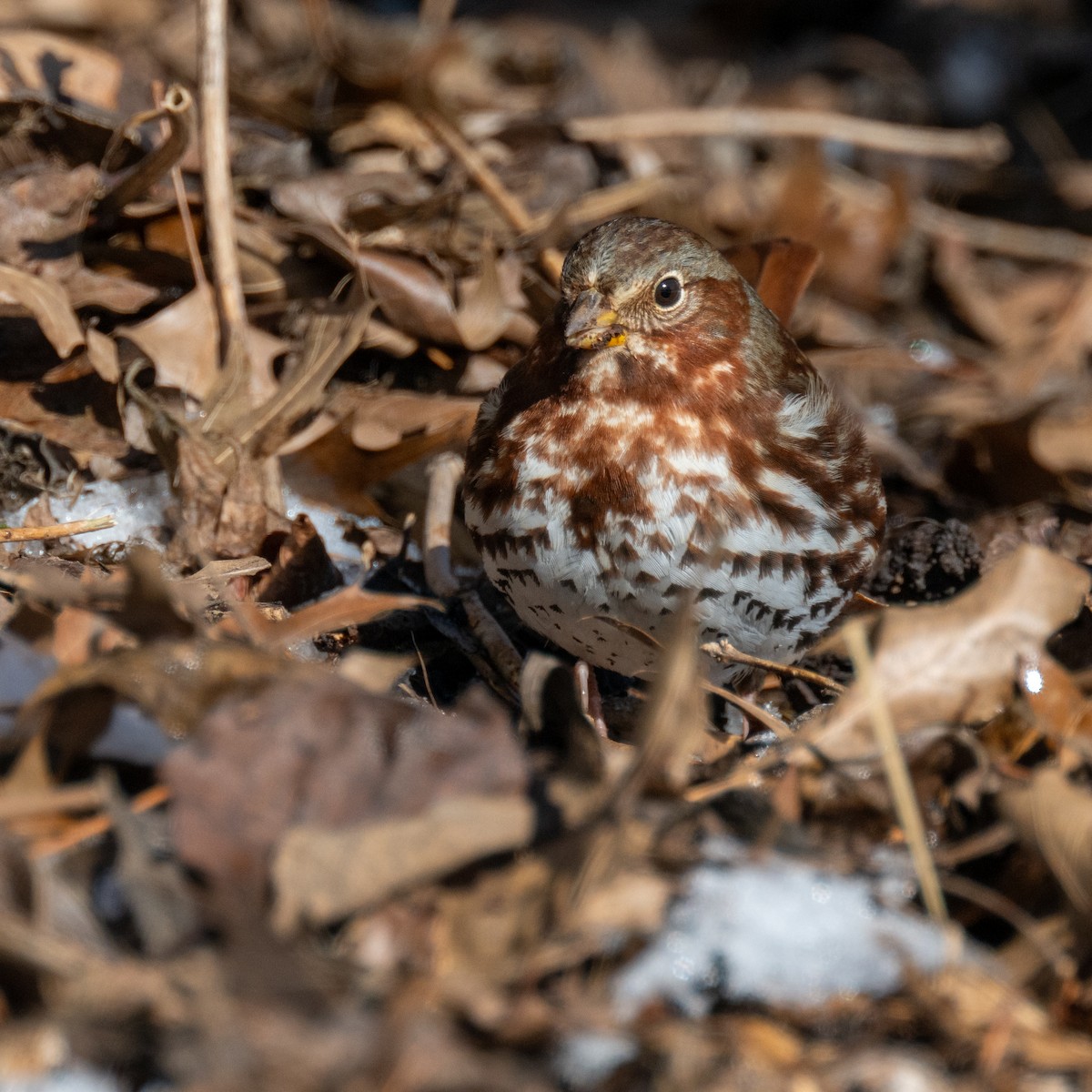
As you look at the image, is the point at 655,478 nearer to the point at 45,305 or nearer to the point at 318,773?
the point at 318,773

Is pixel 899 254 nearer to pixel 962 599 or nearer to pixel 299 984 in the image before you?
pixel 962 599

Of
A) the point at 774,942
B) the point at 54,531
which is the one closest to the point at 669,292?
the point at 54,531

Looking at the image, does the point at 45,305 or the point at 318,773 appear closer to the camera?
the point at 318,773

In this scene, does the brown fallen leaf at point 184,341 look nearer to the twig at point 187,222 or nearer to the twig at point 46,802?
the twig at point 187,222

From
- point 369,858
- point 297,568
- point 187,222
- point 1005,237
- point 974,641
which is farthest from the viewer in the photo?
point 1005,237

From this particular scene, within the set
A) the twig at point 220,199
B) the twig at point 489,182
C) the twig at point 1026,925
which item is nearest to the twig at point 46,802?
the twig at point 1026,925

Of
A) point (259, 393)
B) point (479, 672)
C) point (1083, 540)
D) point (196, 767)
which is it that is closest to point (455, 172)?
point (259, 393)

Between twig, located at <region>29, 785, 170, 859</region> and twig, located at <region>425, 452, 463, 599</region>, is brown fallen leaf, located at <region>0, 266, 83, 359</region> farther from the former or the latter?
twig, located at <region>29, 785, 170, 859</region>
